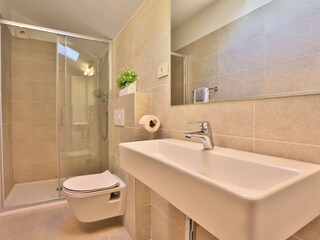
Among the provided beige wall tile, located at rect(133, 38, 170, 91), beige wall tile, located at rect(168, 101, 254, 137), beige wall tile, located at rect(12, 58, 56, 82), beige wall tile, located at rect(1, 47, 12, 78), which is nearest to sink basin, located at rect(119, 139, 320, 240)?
beige wall tile, located at rect(168, 101, 254, 137)

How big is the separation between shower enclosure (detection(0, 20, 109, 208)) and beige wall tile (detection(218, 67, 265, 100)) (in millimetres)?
1785

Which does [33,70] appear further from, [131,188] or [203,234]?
[203,234]

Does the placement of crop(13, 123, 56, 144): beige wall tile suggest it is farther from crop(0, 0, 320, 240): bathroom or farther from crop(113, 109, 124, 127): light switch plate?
crop(113, 109, 124, 127): light switch plate

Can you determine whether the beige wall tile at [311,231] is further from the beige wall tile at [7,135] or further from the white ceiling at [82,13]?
the beige wall tile at [7,135]

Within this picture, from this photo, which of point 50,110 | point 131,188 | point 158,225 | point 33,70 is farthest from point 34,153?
point 158,225

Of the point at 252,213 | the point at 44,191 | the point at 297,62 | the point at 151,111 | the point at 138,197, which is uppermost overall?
the point at 297,62

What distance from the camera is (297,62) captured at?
2.43 feet

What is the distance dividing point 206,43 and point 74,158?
2162 mm

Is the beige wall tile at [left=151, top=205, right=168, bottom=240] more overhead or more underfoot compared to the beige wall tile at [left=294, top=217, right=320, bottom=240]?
more underfoot

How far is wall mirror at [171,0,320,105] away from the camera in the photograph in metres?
0.76

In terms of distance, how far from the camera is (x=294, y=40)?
76cm

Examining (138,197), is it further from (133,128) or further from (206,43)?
(206,43)

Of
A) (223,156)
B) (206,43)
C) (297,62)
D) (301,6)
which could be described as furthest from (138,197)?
(301,6)

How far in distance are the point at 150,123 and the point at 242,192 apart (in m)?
1.04
